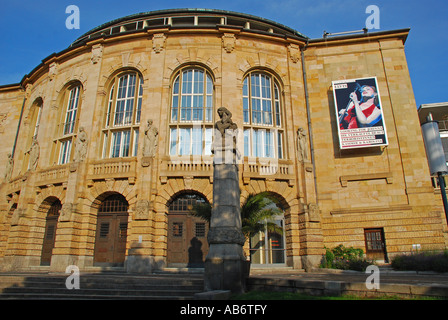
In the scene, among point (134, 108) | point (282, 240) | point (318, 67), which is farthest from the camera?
point (318, 67)

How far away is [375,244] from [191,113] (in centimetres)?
1484

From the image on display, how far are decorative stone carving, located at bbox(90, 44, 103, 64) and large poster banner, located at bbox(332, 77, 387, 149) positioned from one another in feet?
56.9

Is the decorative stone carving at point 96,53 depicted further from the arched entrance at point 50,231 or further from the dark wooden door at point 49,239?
the dark wooden door at point 49,239

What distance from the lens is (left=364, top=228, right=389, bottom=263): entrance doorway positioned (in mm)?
19844

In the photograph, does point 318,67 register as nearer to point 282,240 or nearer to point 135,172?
point 282,240

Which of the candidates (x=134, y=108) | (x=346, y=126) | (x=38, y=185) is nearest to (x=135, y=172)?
(x=134, y=108)

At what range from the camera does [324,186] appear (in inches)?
855

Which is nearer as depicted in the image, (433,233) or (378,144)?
(433,233)

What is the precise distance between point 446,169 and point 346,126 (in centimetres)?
1500

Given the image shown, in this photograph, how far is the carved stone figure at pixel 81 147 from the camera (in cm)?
2112

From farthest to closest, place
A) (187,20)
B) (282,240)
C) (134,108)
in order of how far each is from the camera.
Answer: (187,20), (134,108), (282,240)

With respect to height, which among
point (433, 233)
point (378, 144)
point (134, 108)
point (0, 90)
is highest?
point (0, 90)

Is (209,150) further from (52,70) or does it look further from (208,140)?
(52,70)

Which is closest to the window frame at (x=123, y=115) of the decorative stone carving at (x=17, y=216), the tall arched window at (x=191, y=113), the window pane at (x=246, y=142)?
the tall arched window at (x=191, y=113)
